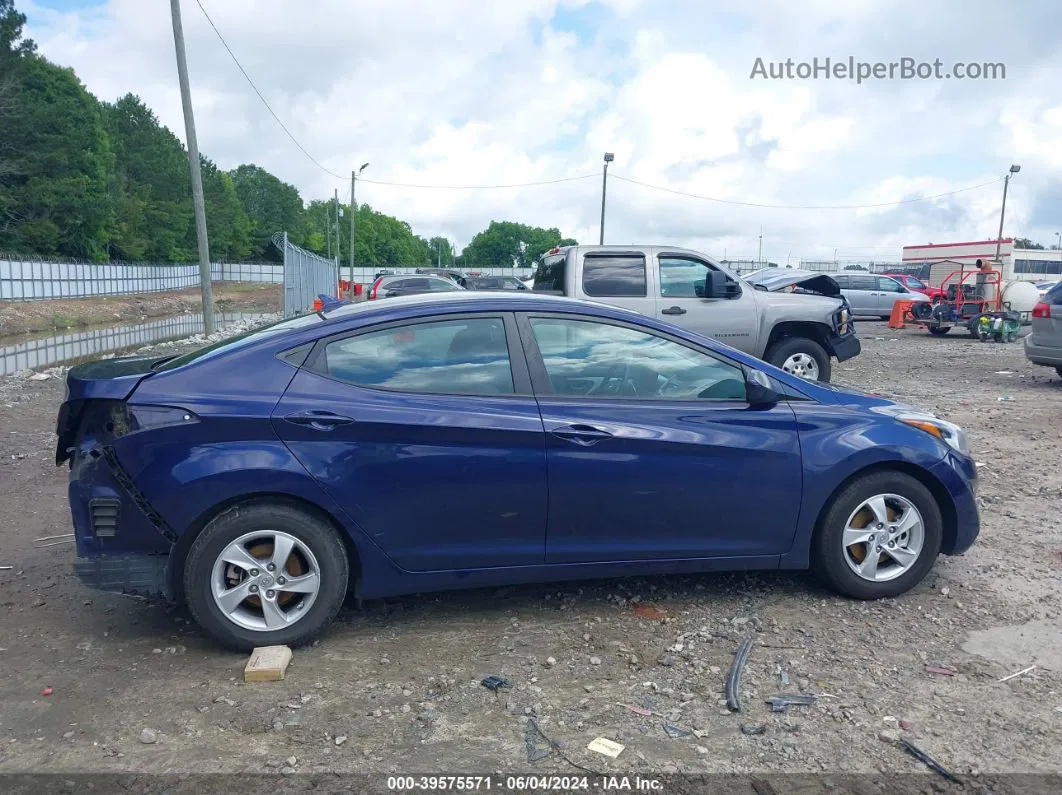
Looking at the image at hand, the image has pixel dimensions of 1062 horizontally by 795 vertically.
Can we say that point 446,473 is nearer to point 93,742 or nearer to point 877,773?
point 93,742

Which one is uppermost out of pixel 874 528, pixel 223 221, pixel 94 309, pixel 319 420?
pixel 223 221

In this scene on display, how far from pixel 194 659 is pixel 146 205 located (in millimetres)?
85945

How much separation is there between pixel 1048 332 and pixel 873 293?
647 inches

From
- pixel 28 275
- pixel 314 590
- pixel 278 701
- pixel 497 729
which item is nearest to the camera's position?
pixel 497 729

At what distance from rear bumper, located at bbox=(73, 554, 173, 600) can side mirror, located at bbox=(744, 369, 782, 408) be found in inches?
111

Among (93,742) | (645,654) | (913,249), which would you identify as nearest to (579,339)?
(645,654)

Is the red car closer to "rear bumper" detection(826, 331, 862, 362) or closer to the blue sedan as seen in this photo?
"rear bumper" detection(826, 331, 862, 362)

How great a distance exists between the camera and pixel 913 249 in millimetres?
65062

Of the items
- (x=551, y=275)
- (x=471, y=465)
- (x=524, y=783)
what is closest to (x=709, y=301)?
(x=551, y=275)

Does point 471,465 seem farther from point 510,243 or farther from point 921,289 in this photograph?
point 510,243

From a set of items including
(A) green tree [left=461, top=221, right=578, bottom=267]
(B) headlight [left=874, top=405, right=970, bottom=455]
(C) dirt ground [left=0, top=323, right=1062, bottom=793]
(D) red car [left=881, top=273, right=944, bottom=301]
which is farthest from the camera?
(A) green tree [left=461, top=221, right=578, bottom=267]

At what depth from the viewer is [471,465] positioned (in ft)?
13.3

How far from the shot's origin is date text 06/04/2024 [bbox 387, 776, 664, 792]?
9.86 feet

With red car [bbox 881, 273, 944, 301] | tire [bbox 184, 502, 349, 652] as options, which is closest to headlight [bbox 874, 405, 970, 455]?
tire [bbox 184, 502, 349, 652]
